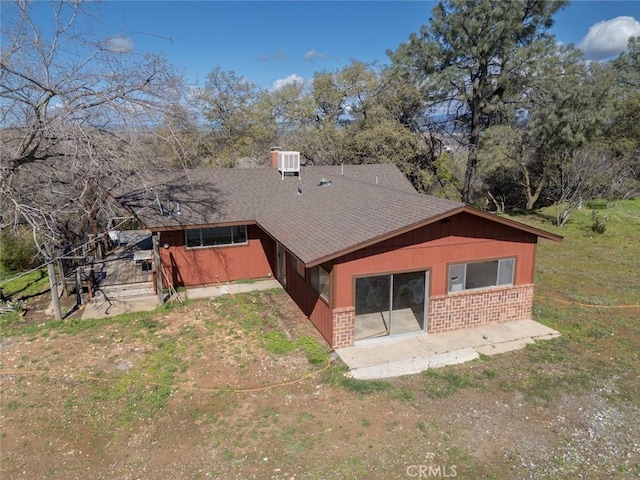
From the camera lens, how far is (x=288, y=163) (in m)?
17.7

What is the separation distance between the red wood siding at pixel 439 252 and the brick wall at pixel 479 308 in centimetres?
29

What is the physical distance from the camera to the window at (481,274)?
1023 cm

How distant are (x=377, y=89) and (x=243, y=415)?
25.3 m

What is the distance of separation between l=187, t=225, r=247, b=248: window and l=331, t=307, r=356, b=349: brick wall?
6173 mm

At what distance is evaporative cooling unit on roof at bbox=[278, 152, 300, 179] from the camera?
57.7 ft

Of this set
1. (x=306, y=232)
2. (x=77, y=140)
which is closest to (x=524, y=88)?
(x=306, y=232)

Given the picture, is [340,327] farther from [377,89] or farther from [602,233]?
[377,89]

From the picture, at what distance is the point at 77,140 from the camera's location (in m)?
9.20

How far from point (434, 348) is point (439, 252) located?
2148mm

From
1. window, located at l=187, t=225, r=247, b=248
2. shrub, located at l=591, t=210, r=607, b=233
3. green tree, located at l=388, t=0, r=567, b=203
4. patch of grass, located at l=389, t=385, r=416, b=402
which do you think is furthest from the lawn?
green tree, located at l=388, t=0, r=567, b=203

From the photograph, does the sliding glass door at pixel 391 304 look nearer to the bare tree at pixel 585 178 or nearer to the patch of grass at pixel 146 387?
the patch of grass at pixel 146 387

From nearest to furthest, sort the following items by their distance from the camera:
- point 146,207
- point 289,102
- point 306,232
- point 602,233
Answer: point 306,232 < point 146,207 < point 602,233 < point 289,102

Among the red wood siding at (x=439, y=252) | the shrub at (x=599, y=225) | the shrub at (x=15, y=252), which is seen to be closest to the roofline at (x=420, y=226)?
the red wood siding at (x=439, y=252)

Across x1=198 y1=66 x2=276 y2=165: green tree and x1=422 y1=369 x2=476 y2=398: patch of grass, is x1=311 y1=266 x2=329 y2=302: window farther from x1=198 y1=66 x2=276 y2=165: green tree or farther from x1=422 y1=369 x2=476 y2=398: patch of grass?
x1=198 y1=66 x2=276 y2=165: green tree
